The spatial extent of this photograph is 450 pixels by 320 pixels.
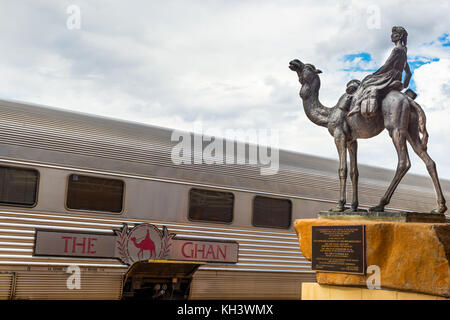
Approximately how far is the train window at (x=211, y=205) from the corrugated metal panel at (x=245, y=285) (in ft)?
3.60

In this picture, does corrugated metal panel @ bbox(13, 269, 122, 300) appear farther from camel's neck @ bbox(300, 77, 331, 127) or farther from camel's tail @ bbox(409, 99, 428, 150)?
camel's tail @ bbox(409, 99, 428, 150)

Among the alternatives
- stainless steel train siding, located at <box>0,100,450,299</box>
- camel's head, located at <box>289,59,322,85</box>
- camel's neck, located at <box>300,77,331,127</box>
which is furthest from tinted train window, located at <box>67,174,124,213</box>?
camel's head, located at <box>289,59,322,85</box>

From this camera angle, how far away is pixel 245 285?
10.4 meters

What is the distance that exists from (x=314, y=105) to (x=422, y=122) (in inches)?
66.3

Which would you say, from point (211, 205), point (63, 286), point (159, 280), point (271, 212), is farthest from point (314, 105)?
point (63, 286)

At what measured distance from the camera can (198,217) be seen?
10.1 meters

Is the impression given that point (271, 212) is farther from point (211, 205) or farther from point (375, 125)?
point (375, 125)

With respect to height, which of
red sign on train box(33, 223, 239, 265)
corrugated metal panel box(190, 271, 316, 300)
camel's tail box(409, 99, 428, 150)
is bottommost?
corrugated metal panel box(190, 271, 316, 300)

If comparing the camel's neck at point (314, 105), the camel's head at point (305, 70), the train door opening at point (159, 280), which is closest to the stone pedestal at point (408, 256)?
the camel's neck at point (314, 105)

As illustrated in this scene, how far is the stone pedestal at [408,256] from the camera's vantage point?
18.4 feet

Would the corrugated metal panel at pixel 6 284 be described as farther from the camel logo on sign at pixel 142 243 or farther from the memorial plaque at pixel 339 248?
the memorial plaque at pixel 339 248

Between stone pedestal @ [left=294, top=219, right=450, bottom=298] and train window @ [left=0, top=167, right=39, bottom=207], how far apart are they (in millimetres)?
5219

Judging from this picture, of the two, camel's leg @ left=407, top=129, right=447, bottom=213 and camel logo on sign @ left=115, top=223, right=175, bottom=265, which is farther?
camel logo on sign @ left=115, top=223, right=175, bottom=265

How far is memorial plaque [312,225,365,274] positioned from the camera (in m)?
6.29
